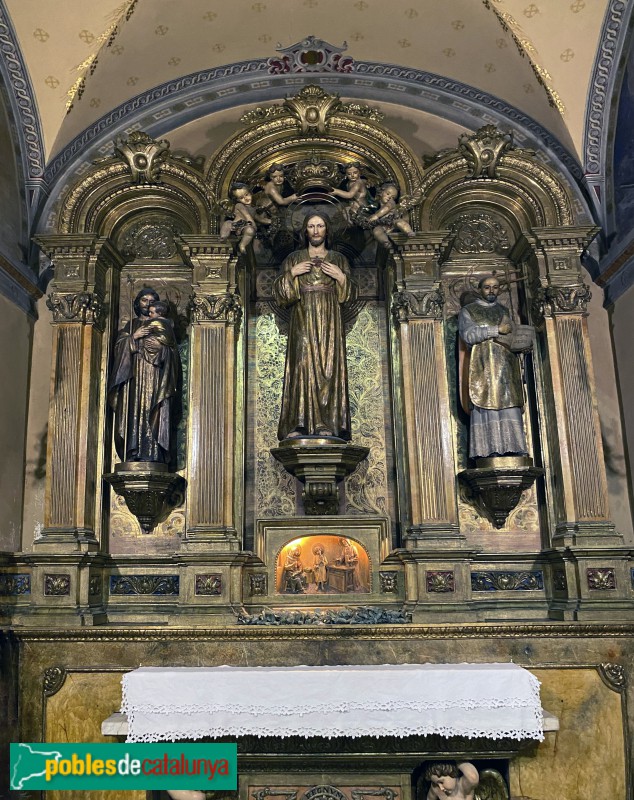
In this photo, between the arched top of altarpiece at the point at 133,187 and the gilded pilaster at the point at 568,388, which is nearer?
the gilded pilaster at the point at 568,388

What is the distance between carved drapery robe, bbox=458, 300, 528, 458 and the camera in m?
7.64

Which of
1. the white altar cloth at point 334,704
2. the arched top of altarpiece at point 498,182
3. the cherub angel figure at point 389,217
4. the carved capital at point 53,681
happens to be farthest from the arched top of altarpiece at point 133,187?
the white altar cloth at point 334,704

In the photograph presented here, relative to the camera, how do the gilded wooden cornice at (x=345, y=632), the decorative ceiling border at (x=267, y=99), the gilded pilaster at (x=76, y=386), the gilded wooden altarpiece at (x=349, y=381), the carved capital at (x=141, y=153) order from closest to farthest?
1. the gilded wooden cornice at (x=345, y=632)
2. the gilded wooden altarpiece at (x=349, y=381)
3. the gilded pilaster at (x=76, y=386)
4. the carved capital at (x=141, y=153)
5. the decorative ceiling border at (x=267, y=99)

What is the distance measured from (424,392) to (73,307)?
11.1 feet

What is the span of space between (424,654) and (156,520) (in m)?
2.79

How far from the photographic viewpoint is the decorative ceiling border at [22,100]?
8.08 m

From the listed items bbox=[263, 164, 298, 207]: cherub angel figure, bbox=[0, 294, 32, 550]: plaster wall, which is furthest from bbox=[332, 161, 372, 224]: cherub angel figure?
bbox=[0, 294, 32, 550]: plaster wall

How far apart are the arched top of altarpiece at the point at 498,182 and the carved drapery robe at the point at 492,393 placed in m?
1.14

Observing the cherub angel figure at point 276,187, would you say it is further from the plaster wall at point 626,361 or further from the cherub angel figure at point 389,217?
the plaster wall at point 626,361

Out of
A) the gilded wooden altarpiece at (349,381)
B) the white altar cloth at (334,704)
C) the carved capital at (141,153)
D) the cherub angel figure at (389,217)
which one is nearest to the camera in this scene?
the white altar cloth at (334,704)

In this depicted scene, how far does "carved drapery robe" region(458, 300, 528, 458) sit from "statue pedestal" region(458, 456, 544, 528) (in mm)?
84

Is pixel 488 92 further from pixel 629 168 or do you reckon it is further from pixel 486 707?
pixel 486 707

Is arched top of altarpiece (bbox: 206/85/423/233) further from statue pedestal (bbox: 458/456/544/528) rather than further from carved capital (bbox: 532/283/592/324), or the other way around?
statue pedestal (bbox: 458/456/544/528)

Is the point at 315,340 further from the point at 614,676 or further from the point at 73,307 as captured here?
the point at 614,676
